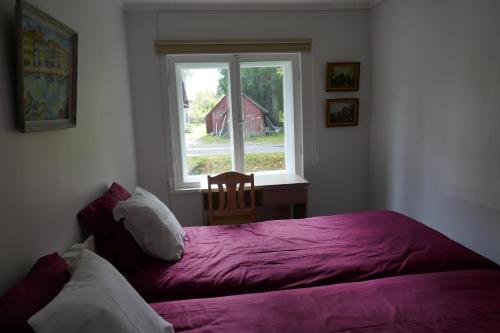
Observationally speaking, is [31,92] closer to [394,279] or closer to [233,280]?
[233,280]

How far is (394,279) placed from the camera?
1.64m

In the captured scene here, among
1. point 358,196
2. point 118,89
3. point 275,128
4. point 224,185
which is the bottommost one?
point 358,196

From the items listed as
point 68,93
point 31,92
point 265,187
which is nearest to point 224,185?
point 265,187

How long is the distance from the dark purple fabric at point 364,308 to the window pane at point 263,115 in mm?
2187

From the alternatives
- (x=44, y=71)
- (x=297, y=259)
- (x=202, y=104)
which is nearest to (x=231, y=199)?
(x=202, y=104)

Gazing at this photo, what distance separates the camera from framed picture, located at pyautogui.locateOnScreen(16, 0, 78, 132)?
1.29 meters

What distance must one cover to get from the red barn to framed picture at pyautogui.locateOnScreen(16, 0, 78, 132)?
184 cm

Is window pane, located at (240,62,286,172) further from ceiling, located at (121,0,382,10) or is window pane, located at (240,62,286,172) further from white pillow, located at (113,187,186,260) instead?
white pillow, located at (113,187,186,260)

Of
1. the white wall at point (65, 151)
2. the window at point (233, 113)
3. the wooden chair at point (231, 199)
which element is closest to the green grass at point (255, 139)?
the window at point (233, 113)

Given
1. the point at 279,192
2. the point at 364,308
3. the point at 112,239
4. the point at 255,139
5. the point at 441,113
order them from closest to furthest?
the point at 364,308 → the point at 112,239 → the point at 441,113 → the point at 279,192 → the point at 255,139

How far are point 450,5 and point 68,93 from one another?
248 cm

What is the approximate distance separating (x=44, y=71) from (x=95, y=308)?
99cm

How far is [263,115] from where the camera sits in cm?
362

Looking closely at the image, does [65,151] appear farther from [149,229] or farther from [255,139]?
[255,139]
